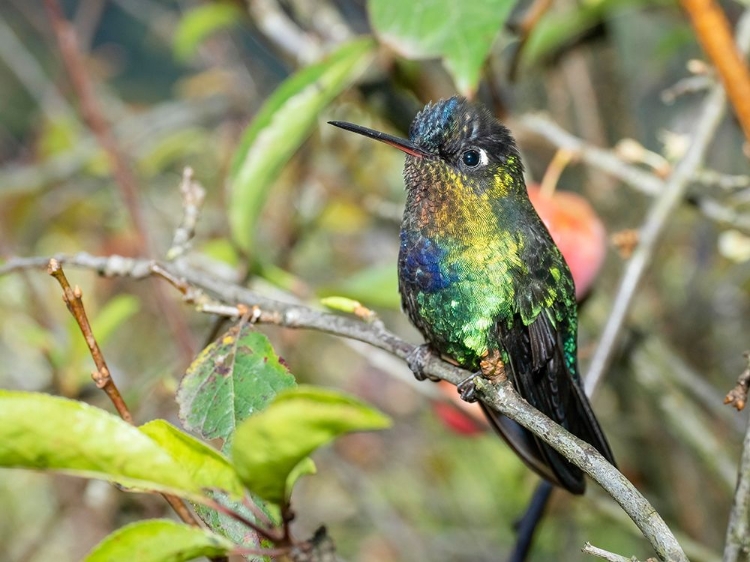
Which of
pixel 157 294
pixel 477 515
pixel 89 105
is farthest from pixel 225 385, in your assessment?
pixel 477 515

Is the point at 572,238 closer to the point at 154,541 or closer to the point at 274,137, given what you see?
the point at 274,137

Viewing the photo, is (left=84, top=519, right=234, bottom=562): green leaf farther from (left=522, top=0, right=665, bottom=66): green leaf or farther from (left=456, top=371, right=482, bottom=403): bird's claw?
(left=522, top=0, right=665, bottom=66): green leaf

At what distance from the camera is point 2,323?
3604 millimetres

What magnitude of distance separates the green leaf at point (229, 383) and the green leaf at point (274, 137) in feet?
2.00

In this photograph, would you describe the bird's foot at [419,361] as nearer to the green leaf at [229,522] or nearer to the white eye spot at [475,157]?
the white eye spot at [475,157]

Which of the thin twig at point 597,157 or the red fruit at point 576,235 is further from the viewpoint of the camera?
the red fruit at point 576,235

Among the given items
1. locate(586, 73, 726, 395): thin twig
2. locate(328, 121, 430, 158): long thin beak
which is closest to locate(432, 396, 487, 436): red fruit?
locate(586, 73, 726, 395): thin twig

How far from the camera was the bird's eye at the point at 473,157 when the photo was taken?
158cm

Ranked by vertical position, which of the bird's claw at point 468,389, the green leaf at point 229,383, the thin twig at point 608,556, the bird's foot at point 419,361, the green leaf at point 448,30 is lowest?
the thin twig at point 608,556

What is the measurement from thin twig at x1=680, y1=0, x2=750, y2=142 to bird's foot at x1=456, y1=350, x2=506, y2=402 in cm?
70

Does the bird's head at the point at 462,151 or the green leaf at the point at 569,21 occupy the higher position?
the green leaf at the point at 569,21

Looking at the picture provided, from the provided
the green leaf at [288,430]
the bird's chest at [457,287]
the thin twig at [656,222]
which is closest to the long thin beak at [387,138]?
the bird's chest at [457,287]

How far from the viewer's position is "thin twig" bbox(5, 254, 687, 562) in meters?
0.93

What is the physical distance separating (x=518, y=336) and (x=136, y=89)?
4.99 meters
